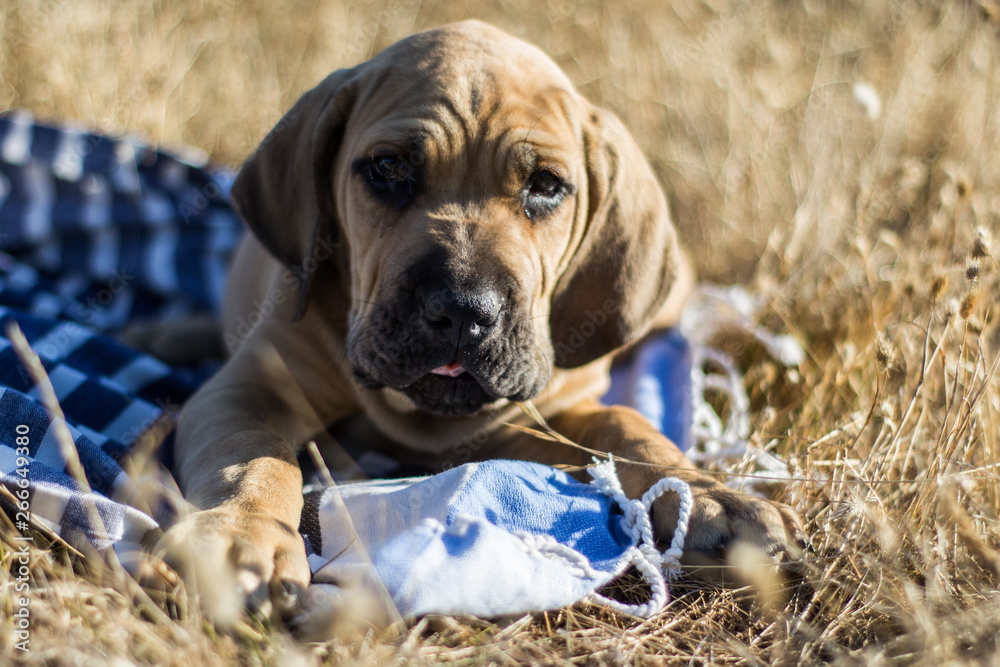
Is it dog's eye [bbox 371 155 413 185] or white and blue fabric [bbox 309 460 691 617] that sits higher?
dog's eye [bbox 371 155 413 185]

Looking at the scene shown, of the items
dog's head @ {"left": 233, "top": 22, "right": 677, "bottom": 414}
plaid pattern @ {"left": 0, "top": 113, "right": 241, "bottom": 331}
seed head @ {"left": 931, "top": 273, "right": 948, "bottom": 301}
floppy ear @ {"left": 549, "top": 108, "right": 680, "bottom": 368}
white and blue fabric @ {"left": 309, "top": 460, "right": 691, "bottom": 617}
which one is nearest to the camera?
white and blue fabric @ {"left": 309, "top": 460, "right": 691, "bottom": 617}

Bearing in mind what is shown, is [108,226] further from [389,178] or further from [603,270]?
[603,270]

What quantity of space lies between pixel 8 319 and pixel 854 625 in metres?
3.19

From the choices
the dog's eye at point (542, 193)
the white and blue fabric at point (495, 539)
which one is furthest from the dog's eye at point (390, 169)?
the white and blue fabric at point (495, 539)

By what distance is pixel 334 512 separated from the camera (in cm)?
231

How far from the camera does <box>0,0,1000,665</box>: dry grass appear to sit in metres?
2.01

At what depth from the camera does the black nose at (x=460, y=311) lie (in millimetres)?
2301

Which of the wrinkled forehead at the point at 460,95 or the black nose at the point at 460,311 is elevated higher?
the wrinkled forehead at the point at 460,95

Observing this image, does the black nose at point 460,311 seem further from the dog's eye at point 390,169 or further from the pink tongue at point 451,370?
the dog's eye at point 390,169

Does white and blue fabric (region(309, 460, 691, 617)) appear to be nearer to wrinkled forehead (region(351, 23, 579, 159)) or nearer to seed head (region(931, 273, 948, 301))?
wrinkled forehead (region(351, 23, 579, 159))

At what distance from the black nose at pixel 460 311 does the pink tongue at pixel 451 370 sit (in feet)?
0.40

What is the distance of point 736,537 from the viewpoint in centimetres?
228

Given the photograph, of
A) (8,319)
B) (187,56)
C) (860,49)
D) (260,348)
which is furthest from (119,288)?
(860,49)

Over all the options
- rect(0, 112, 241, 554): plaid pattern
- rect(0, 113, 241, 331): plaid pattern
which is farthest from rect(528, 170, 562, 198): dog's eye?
rect(0, 113, 241, 331): plaid pattern
